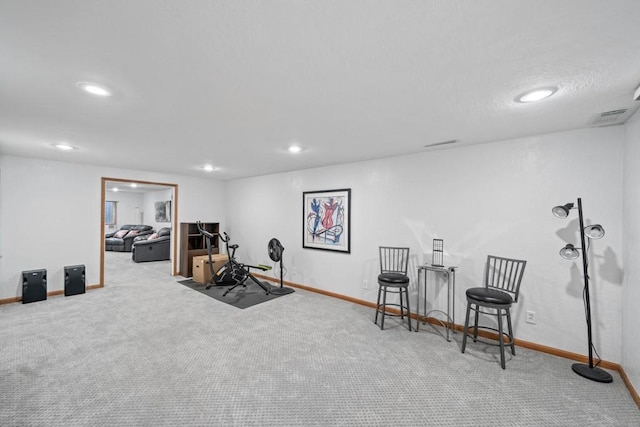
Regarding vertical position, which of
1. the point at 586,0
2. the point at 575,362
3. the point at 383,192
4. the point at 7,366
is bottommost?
the point at 575,362

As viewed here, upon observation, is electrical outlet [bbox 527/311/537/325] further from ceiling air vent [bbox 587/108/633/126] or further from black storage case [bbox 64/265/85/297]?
black storage case [bbox 64/265/85/297]

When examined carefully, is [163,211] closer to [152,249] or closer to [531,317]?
[152,249]

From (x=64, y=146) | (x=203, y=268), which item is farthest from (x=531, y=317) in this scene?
(x=64, y=146)

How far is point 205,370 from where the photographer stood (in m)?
2.37

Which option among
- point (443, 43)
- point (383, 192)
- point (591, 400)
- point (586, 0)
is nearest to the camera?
point (586, 0)

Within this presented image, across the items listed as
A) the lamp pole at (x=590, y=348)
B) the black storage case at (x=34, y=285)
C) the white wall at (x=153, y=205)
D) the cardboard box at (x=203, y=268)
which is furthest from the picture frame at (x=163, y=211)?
the lamp pole at (x=590, y=348)

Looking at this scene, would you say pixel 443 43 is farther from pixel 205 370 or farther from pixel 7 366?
pixel 7 366

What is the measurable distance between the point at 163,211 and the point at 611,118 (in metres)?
11.5

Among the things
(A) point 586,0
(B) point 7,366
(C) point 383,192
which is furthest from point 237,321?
(A) point 586,0

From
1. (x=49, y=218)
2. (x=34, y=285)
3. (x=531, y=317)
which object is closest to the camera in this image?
(x=531, y=317)

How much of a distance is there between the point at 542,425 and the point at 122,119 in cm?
419

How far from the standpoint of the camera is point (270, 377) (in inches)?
89.4

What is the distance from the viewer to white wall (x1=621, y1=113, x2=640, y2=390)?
6.84 feet

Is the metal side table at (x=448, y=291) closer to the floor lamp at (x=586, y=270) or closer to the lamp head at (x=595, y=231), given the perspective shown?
the floor lamp at (x=586, y=270)
